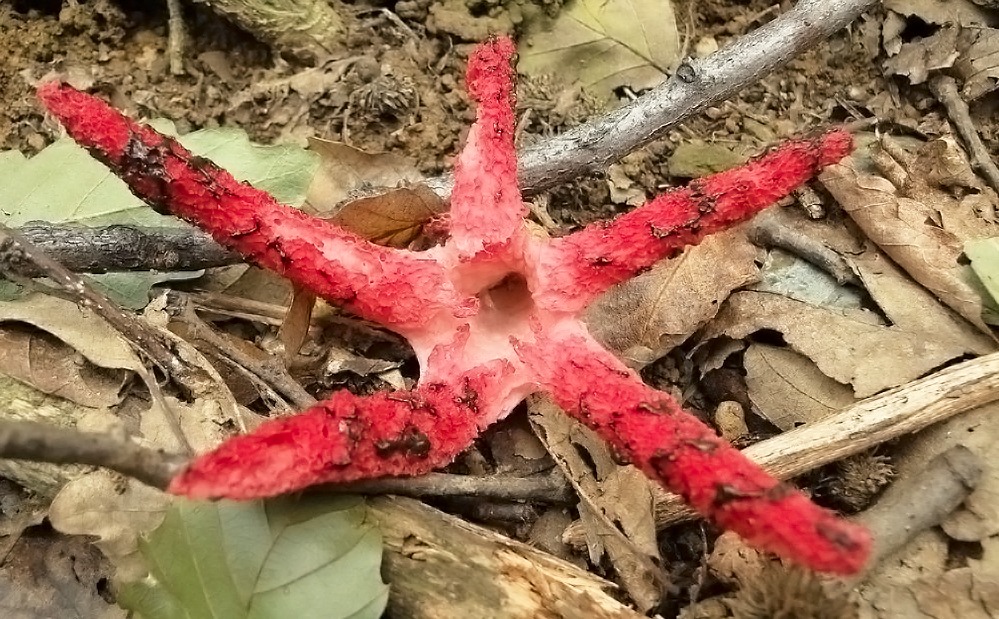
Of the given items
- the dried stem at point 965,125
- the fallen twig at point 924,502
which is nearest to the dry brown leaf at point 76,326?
the fallen twig at point 924,502

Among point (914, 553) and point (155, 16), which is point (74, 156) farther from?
point (914, 553)

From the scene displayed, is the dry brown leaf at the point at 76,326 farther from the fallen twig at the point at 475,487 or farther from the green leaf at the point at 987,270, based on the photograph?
the green leaf at the point at 987,270

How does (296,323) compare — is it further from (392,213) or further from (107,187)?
(107,187)

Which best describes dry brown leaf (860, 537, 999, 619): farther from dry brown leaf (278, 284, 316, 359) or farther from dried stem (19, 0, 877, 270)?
dry brown leaf (278, 284, 316, 359)

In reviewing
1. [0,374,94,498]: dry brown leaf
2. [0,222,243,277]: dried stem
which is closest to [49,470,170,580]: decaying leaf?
[0,374,94,498]: dry brown leaf

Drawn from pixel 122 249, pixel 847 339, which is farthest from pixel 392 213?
pixel 847 339

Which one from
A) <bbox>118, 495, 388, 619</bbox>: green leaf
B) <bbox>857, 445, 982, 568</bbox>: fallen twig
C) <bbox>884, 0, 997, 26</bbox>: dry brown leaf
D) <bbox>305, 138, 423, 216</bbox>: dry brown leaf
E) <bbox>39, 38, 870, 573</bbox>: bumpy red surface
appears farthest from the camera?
<bbox>884, 0, 997, 26</bbox>: dry brown leaf
